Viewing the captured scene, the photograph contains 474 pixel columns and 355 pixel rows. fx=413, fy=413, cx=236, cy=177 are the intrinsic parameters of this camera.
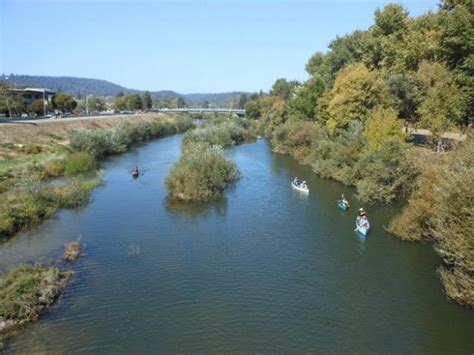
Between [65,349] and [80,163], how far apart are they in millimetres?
39387

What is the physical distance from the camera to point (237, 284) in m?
24.0

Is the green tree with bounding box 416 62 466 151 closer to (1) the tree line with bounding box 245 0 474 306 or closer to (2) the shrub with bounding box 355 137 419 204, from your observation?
(1) the tree line with bounding box 245 0 474 306

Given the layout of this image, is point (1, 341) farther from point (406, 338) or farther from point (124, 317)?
point (406, 338)

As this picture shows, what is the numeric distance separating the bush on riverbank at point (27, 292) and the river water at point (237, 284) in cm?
68

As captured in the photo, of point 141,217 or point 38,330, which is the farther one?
point 141,217

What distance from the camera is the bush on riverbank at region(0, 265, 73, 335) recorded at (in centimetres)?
1928

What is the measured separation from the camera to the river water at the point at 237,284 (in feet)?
61.7

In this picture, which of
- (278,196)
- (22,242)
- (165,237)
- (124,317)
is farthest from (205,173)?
(124,317)

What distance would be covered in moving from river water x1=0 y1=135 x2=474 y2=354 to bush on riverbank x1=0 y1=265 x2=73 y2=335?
26.7 inches

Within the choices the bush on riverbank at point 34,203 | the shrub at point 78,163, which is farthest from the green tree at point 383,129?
the shrub at point 78,163

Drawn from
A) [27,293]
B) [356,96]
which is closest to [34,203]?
[27,293]

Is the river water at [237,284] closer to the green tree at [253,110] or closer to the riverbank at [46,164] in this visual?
the riverbank at [46,164]

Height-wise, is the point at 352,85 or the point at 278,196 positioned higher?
the point at 352,85

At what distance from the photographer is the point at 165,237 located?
31234mm
